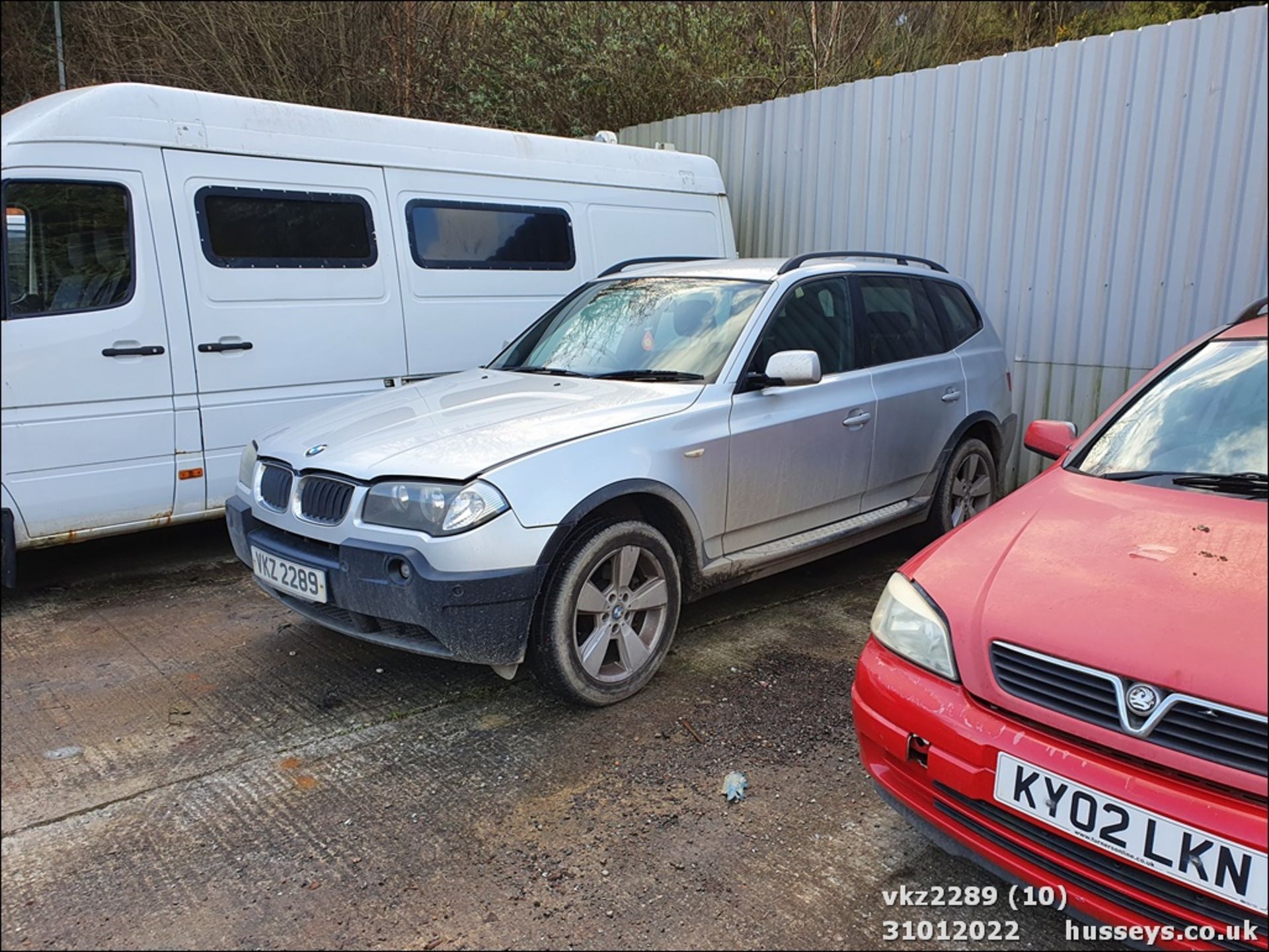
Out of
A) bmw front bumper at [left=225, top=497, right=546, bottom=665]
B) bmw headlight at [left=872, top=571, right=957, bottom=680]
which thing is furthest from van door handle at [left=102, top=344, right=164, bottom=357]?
bmw headlight at [left=872, top=571, right=957, bottom=680]

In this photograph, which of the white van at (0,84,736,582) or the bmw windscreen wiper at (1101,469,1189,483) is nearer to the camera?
the bmw windscreen wiper at (1101,469,1189,483)

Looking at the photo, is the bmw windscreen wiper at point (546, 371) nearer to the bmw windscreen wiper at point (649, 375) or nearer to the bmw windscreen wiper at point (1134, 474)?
the bmw windscreen wiper at point (649, 375)

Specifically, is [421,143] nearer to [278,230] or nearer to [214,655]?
[278,230]

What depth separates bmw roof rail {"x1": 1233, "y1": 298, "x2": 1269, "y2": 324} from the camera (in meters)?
3.03

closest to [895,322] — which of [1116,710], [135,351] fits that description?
[1116,710]

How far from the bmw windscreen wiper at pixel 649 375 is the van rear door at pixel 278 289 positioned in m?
2.07

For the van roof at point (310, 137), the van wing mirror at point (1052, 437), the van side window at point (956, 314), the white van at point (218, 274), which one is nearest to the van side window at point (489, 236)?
the white van at point (218, 274)

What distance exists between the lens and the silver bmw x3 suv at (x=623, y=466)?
3.13m

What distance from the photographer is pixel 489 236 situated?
20.0ft

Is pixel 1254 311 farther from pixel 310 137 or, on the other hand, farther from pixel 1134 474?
pixel 310 137

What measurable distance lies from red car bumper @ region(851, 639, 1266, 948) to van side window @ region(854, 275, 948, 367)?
246 centimetres

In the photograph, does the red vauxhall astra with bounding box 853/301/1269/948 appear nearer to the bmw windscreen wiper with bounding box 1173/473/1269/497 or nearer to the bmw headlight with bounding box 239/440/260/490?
A: the bmw windscreen wiper with bounding box 1173/473/1269/497

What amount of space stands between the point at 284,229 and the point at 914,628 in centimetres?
433

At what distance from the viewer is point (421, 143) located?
577 centimetres
